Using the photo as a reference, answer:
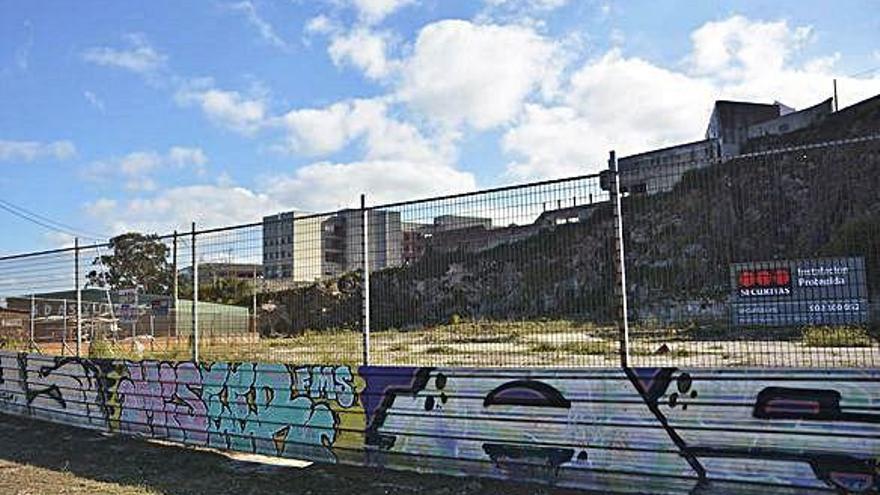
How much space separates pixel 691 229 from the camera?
7.95 m

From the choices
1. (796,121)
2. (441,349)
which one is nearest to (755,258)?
(441,349)

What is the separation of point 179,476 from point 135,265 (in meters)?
10.0

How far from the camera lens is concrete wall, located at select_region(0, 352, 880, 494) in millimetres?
5395

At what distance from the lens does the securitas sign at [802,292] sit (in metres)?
6.32

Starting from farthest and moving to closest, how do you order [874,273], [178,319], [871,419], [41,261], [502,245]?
[178,319], [41,261], [502,245], [874,273], [871,419]

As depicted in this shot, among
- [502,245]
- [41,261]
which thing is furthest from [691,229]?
[41,261]

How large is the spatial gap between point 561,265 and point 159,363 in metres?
5.25

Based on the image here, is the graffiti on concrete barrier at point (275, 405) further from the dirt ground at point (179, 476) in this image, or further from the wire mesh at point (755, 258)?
the wire mesh at point (755, 258)

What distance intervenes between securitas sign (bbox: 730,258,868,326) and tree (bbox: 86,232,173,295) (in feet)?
26.4

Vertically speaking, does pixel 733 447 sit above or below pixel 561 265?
below

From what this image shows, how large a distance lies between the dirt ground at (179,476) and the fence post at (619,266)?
1.43 metres

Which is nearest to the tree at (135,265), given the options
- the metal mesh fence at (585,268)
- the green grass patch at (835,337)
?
the metal mesh fence at (585,268)

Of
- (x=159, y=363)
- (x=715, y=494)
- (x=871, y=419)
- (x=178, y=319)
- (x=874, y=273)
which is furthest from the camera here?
(x=178, y=319)

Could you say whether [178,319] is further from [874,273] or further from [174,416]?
[874,273]
